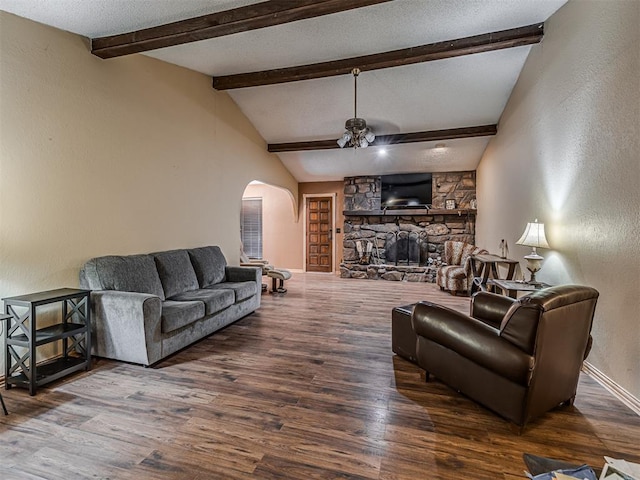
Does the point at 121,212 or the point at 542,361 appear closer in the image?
the point at 542,361

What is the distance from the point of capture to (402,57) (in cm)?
391

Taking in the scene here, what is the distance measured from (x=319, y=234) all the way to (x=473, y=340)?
6.80 metres

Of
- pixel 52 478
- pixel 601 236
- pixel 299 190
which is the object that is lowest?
pixel 52 478

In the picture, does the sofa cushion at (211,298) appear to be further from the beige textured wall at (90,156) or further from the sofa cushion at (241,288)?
the beige textured wall at (90,156)

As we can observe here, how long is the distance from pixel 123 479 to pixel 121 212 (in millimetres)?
2633

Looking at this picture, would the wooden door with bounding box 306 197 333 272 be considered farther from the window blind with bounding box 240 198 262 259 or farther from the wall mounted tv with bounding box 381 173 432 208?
the wall mounted tv with bounding box 381 173 432 208

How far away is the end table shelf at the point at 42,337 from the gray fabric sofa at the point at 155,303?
0.15m

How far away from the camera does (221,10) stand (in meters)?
2.83

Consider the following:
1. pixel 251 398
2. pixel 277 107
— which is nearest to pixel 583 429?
pixel 251 398

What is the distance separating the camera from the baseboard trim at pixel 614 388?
2.23 meters

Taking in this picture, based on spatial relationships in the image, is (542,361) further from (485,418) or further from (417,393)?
(417,393)

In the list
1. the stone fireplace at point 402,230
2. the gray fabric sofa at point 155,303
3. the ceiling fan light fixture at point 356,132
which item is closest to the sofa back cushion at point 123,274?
the gray fabric sofa at point 155,303

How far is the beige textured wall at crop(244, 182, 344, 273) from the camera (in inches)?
341

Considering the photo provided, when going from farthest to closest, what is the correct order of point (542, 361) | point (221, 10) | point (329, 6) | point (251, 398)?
point (221, 10), point (329, 6), point (251, 398), point (542, 361)
